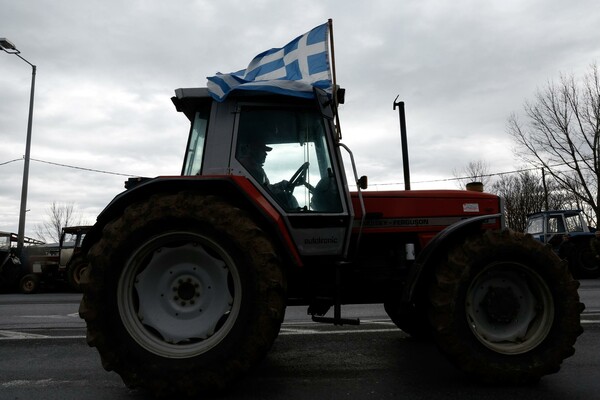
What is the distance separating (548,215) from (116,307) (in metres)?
16.8

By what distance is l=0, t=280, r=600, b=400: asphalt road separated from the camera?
3449 millimetres

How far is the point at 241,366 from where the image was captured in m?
3.26

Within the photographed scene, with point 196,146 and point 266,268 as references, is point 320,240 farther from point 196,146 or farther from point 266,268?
point 196,146

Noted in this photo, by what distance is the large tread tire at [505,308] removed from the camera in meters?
3.46

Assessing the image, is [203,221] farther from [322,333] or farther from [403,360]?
[322,333]

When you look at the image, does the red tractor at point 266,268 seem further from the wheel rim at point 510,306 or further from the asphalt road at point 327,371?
the asphalt road at point 327,371

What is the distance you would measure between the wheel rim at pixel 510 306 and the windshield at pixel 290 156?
1182 mm

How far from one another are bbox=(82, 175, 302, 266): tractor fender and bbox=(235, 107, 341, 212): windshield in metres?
0.24

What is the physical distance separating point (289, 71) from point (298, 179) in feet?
2.97

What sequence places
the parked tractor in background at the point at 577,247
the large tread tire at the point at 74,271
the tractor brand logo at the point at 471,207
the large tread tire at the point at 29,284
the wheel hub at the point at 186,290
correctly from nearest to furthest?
1. the wheel hub at the point at 186,290
2. the tractor brand logo at the point at 471,207
3. the large tread tire at the point at 74,271
4. the parked tractor in background at the point at 577,247
5. the large tread tire at the point at 29,284

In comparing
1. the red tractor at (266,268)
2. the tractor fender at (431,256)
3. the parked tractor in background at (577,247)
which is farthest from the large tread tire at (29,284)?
the tractor fender at (431,256)

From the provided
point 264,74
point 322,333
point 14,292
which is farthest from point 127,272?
point 14,292

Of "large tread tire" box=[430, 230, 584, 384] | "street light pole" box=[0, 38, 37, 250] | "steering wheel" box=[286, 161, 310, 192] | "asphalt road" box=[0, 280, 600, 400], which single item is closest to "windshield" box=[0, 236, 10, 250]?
"street light pole" box=[0, 38, 37, 250]

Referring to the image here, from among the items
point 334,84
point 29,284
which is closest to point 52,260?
point 29,284
